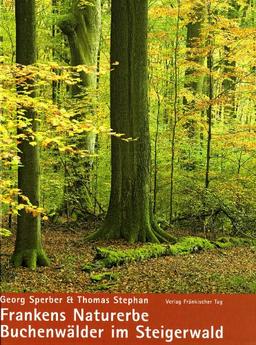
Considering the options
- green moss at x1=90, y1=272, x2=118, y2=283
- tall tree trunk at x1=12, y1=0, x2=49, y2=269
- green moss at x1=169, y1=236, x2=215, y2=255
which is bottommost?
green moss at x1=169, y1=236, x2=215, y2=255

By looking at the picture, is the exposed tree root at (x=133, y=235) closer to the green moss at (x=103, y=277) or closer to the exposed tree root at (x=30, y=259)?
the exposed tree root at (x=30, y=259)

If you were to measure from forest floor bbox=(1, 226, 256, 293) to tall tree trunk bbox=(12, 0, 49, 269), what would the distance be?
284 mm

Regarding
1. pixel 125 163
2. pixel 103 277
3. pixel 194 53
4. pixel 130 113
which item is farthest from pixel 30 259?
pixel 194 53

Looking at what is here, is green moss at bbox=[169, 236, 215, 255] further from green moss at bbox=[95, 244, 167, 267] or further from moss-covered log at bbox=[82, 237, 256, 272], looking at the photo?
green moss at bbox=[95, 244, 167, 267]

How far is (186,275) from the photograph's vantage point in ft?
25.8

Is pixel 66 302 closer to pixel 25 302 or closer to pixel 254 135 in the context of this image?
pixel 25 302

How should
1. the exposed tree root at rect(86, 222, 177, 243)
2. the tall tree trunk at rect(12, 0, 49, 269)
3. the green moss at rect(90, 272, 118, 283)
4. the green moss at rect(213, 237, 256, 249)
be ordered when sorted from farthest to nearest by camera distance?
the green moss at rect(213, 237, 256, 249)
the exposed tree root at rect(86, 222, 177, 243)
the tall tree trunk at rect(12, 0, 49, 269)
the green moss at rect(90, 272, 118, 283)

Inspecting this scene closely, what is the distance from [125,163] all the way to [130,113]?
1.09 metres

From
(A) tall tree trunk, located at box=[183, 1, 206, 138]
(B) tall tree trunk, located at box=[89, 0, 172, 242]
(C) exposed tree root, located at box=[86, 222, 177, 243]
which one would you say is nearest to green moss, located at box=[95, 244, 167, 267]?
(C) exposed tree root, located at box=[86, 222, 177, 243]

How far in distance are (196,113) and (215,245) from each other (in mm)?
4037

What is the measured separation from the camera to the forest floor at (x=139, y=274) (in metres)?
7.00

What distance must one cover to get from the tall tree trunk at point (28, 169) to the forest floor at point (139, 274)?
28cm

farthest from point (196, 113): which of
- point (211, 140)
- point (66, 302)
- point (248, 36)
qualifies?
point (66, 302)

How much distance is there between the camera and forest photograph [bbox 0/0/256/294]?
23.1 ft
